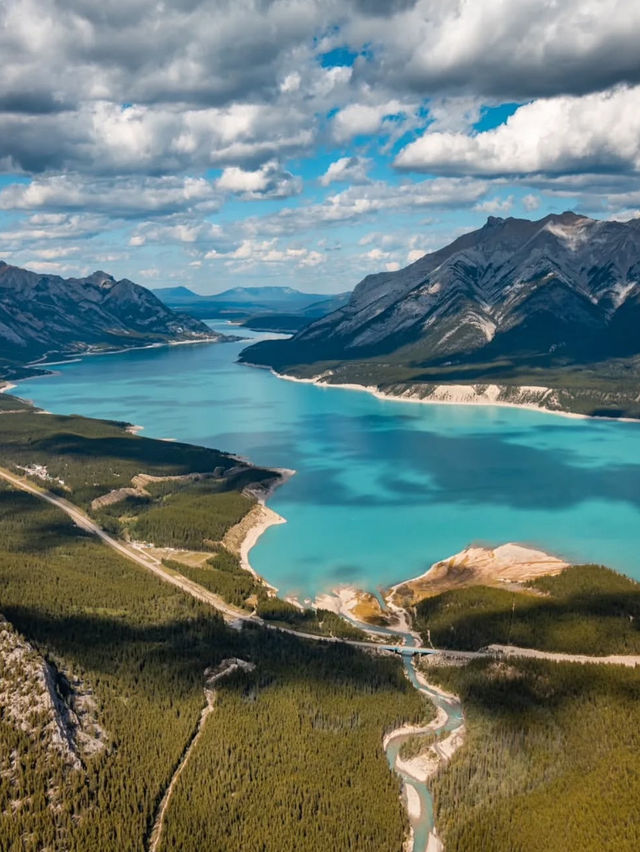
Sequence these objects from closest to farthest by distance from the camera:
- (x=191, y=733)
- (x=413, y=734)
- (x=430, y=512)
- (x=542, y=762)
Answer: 1. (x=542, y=762)
2. (x=191, y=733)
3. (x=413, y=734)
4. (x=430, y=512)

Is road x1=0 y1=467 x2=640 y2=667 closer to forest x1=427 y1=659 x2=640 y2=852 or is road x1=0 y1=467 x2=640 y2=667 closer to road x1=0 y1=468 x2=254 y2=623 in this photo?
road x1=0 y1=468 x2=254 y2=623

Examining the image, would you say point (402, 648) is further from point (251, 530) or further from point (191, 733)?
point (251, 530)

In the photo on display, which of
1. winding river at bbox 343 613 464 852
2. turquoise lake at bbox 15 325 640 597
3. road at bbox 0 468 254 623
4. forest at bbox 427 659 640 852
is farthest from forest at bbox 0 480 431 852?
turquoise lake at bbox 15 325 640 597

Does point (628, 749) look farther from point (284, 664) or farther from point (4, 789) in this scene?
point (4, 789)

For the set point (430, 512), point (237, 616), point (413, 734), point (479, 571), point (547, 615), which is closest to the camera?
point (413, 734)

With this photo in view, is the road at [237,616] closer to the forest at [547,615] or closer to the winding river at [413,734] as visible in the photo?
the forest at [547,615]

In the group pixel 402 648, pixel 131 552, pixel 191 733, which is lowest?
pixel 402 648

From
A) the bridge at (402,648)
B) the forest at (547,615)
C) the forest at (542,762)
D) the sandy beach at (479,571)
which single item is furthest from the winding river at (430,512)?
the forest at (547,615)

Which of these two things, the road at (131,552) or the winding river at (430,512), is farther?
the winding river at (430,512)

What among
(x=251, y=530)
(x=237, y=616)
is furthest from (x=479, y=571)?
(x=251, y=530)

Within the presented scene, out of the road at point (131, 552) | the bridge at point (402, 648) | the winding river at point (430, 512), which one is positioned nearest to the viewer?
the bridge at point (402, 648)

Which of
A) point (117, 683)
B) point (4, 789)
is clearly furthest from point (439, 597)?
point (4, 789)

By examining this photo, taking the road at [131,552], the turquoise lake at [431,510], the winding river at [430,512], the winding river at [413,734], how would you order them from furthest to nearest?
the turquoise lake at [431,510]
the winding river at [430,512]
the road at [131,552]
the winding river at [413,734]
